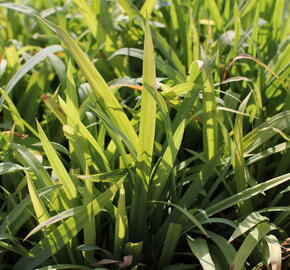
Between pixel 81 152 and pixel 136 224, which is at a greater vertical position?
pixel 81 152

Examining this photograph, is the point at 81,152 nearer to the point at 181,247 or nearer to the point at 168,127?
the point at 168,127

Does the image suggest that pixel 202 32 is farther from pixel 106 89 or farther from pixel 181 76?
pixel 106 89

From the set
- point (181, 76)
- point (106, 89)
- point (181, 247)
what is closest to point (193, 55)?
point (181, 76)

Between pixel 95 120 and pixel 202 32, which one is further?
pixel 202 32

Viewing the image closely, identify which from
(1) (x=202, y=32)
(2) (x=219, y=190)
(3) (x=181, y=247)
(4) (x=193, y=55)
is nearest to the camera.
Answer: (3) (x=181, y=247)

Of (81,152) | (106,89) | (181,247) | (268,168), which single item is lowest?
(181,247)

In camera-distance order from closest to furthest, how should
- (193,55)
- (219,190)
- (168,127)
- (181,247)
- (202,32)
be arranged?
1. (168,127)
2. (181,247)
3. (219,190)
4. (193,55)
5. (202,32)

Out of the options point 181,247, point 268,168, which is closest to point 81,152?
point 181,247
